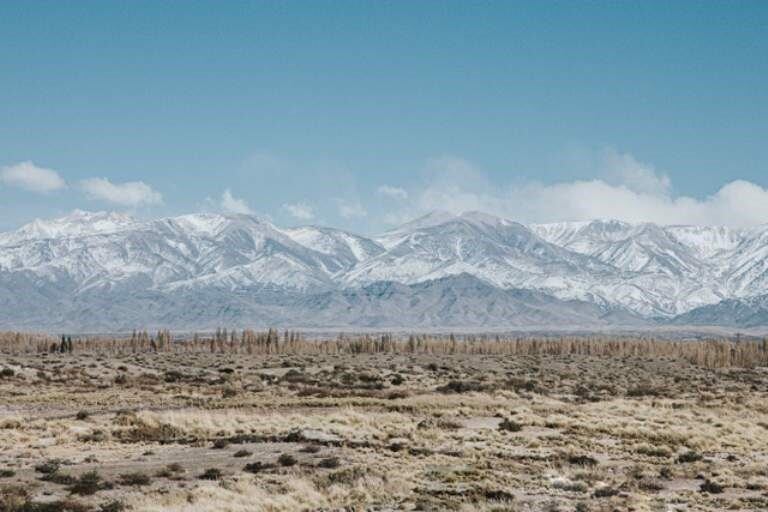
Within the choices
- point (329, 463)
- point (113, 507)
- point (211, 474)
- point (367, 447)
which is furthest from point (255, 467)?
point (113, 507)

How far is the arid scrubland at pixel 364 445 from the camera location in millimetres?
30938

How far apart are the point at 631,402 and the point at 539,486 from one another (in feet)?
123

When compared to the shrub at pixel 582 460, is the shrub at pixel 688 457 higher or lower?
lower

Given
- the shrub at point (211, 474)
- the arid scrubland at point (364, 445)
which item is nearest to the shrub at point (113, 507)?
the arid scrubland at point (364, 445)

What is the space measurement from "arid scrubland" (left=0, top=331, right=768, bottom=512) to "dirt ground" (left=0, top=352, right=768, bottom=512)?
0.37 feet

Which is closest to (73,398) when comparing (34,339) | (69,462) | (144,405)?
(144,405)

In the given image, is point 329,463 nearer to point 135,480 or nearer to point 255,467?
point 255,467

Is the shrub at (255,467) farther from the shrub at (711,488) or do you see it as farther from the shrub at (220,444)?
the shrub at (711,488)

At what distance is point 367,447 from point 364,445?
1.91 ft

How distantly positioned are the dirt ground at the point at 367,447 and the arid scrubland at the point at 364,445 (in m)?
0.11

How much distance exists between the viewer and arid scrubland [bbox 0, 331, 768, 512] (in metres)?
Answer: 30.9

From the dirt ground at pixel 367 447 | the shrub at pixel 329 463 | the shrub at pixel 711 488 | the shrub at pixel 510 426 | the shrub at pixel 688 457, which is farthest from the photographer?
the shrub at pixel 510 426

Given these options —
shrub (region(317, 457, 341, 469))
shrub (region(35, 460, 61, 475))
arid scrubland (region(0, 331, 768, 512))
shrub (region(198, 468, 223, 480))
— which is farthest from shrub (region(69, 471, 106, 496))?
shrub (region(317, 457, 341, 469))

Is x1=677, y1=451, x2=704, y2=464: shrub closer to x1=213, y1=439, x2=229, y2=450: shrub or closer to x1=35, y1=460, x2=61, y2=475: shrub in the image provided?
x1=213, y1=439, x2=229, y2=450: shrub
